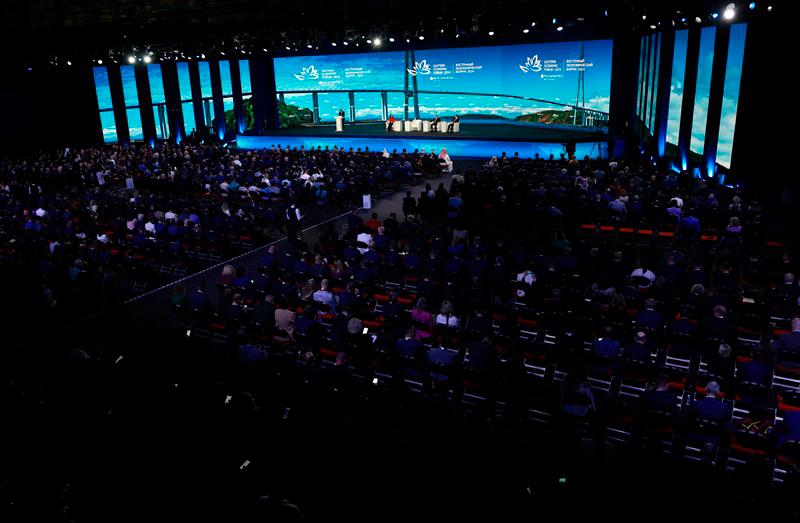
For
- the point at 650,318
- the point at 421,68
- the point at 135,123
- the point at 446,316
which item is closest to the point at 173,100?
the point at 135,123

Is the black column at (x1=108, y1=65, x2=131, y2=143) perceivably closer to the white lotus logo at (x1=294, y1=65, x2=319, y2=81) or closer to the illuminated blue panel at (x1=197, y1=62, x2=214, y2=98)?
the illuminated blue panel at (x1=197, y1=62, x2=214, y2=98)

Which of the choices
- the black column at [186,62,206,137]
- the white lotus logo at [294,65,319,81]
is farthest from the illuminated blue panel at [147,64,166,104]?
the white lotus logo at [294,65,319,81]

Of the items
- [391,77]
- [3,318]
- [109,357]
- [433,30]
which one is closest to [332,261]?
[109,357]

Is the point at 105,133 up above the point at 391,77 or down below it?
below

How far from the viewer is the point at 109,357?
28.7ft

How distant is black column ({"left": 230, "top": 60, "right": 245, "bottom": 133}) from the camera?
36.4 m

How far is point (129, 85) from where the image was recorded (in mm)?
37156

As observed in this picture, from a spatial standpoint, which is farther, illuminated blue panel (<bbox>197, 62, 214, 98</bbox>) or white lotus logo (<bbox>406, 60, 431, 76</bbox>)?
A: illuminated blue panel (<bbox>197, 62, 214, 98</bbox>)

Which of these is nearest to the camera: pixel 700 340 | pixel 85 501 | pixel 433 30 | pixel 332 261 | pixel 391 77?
pixel 85 501

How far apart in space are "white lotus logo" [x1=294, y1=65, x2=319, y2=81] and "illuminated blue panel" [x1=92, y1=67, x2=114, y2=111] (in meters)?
12.6

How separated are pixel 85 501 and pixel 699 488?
5878mm

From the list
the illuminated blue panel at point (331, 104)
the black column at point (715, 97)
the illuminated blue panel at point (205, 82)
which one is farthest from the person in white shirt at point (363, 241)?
the illuminated blue panel at point (205, 82)

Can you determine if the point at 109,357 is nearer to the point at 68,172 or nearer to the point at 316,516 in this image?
the point at 316,516

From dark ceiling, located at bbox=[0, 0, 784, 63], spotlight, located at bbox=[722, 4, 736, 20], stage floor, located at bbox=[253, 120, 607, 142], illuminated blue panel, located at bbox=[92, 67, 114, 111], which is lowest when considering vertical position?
stage floor, located at bbox=[253, 120, 607, 142]
